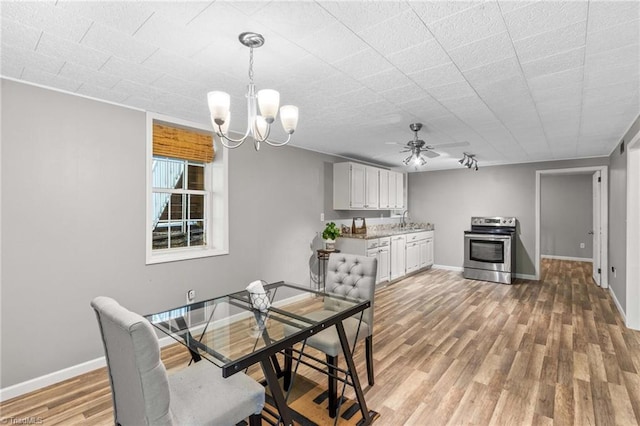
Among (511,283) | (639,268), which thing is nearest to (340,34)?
(639,268)

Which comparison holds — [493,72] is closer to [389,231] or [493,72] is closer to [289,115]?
[289,115]

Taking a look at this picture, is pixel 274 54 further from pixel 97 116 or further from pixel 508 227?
pixel 508 227

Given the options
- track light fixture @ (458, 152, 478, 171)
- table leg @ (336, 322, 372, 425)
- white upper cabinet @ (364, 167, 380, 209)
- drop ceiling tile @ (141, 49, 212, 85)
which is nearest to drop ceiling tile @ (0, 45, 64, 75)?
drop ceiling tile @ (141, 49, 212, 85)

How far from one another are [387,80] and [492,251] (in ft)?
16.0

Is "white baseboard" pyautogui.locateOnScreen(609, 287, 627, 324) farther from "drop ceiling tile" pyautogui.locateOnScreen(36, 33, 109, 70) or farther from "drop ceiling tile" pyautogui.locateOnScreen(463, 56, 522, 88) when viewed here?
"drop ceiling tile" pyautogui.locateOnScreen(36, 33, 109, 70)

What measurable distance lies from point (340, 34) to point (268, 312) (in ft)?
5.66

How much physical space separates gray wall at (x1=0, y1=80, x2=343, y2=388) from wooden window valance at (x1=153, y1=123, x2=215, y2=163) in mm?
266

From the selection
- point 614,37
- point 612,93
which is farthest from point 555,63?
point 612,93

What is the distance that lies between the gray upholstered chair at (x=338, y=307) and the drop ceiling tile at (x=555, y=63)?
1697 mm

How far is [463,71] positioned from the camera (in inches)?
84.5

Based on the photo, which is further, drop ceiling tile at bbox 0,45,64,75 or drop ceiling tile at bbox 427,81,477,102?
drop ceiling tile at bbox 427,81,477,102

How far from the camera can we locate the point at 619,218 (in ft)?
13.8

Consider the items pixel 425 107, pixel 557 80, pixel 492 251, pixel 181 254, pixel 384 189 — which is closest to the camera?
pixel 557 80

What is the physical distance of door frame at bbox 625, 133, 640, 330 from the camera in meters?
3.55
